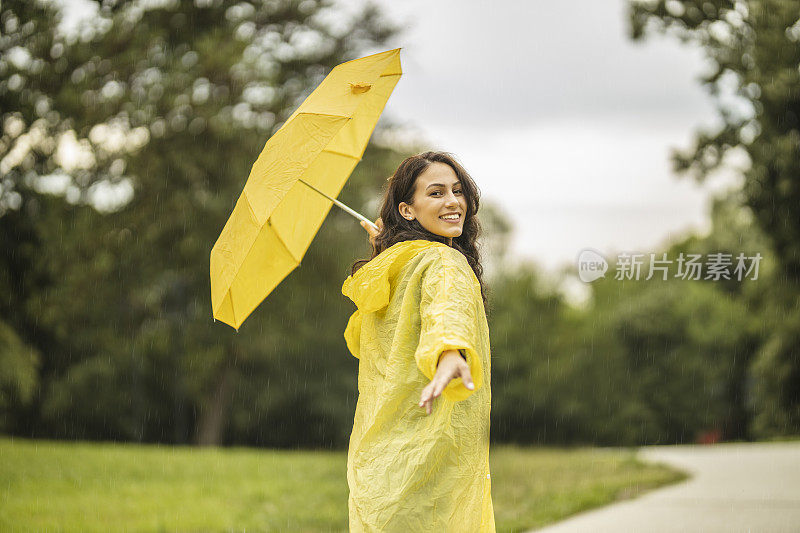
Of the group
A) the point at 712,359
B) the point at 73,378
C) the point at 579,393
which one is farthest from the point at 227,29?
the point at 712,359

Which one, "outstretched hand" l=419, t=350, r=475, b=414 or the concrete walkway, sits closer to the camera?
"outstretched hand" l=419, t=350, r=475, b=414

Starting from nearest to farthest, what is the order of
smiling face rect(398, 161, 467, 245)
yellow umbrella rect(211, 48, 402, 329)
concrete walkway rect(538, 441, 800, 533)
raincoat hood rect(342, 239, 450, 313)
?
raincoat hood rect(342, 239, 450, 313)
smiling face rect(398, 161, 467, 245)
yellow umbrella rect(211, 48, 402, 329)
concrete walkway rect(538, 441, 800, 533)

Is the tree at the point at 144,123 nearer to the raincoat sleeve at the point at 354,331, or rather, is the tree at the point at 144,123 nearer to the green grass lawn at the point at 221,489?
the green grass lawn at the point at 221,489

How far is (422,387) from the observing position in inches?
89.7

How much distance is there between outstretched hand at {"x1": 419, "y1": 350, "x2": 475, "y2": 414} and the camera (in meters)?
1.92

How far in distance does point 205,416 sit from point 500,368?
27.0 ft

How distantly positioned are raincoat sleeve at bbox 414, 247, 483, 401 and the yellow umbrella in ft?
2.52

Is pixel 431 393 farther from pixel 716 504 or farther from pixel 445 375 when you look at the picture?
pixel 716 504

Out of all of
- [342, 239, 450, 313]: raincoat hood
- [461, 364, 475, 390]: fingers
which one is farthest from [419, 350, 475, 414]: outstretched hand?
[342, 239, 450, 313]: raincoat hood

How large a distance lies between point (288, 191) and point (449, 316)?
1.09m

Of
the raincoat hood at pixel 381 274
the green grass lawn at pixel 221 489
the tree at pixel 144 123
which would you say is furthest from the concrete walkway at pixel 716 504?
the tree at pixel 144 123

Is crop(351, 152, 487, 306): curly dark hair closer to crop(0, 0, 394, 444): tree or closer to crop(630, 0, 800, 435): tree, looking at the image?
crop(630, 0, 800, 435): tree

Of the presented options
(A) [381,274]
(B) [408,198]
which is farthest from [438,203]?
(A) [381,274]

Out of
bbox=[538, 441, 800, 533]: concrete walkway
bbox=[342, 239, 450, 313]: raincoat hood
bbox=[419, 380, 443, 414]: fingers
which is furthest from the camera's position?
bbox=[538, 441, 800, 533]: concrete walkway
